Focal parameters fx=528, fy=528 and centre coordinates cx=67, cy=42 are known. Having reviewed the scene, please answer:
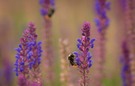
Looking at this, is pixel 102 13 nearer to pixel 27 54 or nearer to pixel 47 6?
pixel 47 6

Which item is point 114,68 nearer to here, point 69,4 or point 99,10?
point 99,10

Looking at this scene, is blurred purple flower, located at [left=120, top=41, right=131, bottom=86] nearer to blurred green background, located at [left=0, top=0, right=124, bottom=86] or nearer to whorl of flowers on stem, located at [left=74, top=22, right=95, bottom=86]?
whorl of flowers on stem, located at [left=74, top=22, right=95, bottom=86]

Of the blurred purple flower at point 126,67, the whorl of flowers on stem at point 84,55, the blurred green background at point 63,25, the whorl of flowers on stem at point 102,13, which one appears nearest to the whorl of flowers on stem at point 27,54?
the whorl of flowers on stem at point 84,55

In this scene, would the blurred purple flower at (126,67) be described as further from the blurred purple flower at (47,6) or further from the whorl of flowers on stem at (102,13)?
the blurred purple flower at (47,6)

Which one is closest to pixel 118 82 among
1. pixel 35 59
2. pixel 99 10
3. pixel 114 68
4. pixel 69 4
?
pixel 114 68

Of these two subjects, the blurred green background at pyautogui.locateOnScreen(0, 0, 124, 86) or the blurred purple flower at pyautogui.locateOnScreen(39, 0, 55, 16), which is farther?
the blurred green background at pyautogui.locateOnScreen(0, 0, 124, 86)

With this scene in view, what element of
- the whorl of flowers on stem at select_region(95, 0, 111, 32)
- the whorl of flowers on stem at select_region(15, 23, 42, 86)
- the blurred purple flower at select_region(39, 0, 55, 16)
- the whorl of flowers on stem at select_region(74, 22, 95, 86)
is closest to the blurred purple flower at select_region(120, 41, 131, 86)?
the whorl of flowers on stem at select_region(95, 0, 111, 32)
